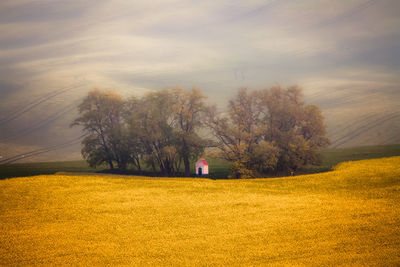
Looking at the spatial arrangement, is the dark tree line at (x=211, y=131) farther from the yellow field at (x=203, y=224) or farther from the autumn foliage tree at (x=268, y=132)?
the yellow field at (x=203, y=224)

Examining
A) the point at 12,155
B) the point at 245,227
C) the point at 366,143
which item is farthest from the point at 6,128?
the point at 366,143

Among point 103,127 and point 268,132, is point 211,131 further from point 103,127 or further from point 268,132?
point 103,127

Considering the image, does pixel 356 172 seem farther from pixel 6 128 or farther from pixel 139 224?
pixel 6 128

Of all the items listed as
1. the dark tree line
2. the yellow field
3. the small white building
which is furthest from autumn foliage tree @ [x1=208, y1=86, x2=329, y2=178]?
the yellow field

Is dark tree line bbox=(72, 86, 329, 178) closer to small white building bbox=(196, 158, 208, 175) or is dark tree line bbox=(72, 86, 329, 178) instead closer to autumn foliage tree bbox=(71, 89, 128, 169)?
Answer: autumn foliage tree bbox=(71, 89, 128, 169)

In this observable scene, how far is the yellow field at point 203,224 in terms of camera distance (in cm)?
1354

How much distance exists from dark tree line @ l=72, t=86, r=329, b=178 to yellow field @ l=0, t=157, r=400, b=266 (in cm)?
2249

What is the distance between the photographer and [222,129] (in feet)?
182

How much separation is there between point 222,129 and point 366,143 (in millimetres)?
62587

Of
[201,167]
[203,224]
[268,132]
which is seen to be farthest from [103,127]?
[203,224]

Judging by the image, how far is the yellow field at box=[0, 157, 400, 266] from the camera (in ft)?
44.4

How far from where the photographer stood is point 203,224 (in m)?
18.2

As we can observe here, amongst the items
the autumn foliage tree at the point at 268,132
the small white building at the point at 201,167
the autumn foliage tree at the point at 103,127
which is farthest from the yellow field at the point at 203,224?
the autumn foliage tree at the point at 103,127

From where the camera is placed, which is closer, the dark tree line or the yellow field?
the yellow field
